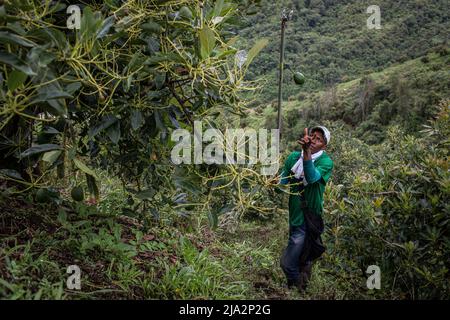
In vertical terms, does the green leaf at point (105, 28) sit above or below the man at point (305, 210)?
above

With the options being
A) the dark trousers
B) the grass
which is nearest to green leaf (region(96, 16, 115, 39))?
the grass

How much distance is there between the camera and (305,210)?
3.28 m

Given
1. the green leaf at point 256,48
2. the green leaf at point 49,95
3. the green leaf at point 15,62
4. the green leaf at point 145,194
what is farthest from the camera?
the green leaf at point 145,194

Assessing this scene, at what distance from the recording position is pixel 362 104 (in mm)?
27203

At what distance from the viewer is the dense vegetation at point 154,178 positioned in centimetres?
199

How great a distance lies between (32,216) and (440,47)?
33.1 m

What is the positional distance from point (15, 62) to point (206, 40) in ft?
2.46

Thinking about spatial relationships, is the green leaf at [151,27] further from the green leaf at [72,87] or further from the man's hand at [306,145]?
the man's hand at [306,145]

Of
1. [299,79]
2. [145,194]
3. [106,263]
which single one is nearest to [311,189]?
[299,79]

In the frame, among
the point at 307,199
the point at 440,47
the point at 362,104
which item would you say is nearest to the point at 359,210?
the point at 307,199

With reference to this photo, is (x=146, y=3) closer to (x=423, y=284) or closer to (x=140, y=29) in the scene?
(x=140, y=29)

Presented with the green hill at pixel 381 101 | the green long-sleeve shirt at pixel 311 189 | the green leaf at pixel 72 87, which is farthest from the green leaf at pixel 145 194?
the green hill at pixel 381 101

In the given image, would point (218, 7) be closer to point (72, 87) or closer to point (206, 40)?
point (206, 40)

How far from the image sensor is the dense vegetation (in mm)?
1986
